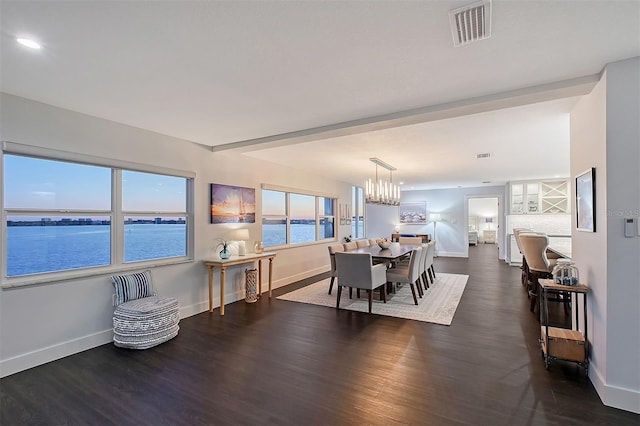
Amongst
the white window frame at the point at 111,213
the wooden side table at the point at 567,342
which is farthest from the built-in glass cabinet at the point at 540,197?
the white window frame at the point at 111,213

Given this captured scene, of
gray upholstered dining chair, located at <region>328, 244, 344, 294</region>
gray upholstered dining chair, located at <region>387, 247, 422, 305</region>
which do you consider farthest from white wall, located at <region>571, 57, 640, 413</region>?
gray upholstered dining chair, located at <region>328, 244, 344, 294</region>

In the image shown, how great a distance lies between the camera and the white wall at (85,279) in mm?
2707

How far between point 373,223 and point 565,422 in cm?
936

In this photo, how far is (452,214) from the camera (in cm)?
1055

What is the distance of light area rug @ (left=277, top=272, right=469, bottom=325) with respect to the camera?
4191mm

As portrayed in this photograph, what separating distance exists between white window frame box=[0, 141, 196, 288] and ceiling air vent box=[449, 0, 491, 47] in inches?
Result: 141

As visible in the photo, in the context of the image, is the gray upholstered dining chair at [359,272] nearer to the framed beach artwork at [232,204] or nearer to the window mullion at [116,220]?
the framed beach artwork at [232,204]

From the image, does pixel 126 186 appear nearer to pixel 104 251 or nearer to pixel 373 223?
pixel 104 251

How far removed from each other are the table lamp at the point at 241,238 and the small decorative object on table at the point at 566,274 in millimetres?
4011

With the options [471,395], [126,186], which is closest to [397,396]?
[471,395]

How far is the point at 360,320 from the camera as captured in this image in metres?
4.01

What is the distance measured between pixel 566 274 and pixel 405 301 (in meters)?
2.44

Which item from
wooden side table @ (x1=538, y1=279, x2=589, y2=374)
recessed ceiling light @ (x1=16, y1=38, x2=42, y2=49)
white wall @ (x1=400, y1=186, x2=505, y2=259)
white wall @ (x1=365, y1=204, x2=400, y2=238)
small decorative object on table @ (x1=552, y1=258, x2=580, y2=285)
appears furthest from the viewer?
white wall @ (x1=365, y1=204, x2=400, y2=238)

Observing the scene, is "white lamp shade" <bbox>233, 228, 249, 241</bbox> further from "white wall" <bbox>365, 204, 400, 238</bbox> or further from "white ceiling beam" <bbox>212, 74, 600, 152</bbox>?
"white wall" <bbox>365, 204, 400, 238</bbox>
